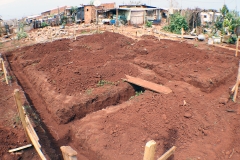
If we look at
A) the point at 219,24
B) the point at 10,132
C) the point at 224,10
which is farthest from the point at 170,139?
the point at 224,10

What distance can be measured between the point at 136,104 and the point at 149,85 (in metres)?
1.56

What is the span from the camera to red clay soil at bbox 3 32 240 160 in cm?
510

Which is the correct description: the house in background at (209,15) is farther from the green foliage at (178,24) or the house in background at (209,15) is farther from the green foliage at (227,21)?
the green foliage at (227,21)

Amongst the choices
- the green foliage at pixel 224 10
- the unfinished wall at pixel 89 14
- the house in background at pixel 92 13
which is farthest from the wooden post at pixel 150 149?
the unfinished wall at pixel 89 14

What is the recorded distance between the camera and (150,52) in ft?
38.5

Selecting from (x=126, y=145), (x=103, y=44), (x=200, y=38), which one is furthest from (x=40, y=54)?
(x=200, y=38)

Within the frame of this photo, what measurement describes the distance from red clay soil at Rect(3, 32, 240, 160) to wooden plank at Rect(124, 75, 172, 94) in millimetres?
250

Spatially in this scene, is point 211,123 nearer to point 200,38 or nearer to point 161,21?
point 200,38

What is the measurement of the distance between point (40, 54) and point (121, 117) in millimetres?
8446

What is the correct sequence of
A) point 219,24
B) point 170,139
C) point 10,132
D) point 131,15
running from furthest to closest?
point 131,15 < point 219,24 < point 170,139 < point 10,132

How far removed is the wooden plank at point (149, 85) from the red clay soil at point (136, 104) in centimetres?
25

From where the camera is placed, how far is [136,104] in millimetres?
6422

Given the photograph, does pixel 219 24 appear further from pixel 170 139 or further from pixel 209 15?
pixel 170 139

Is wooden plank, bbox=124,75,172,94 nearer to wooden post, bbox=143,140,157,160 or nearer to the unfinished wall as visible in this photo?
wooden post, bbox=143,140,157,160
